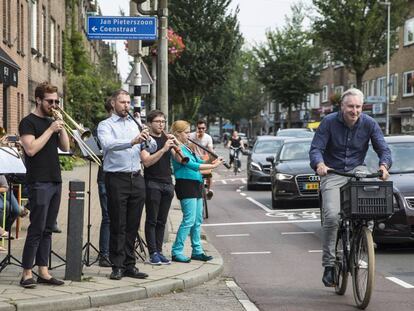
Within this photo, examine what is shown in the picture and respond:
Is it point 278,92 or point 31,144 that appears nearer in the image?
point 31,144

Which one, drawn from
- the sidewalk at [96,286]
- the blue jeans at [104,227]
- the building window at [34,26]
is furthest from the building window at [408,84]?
the blue jeans at [104,227]

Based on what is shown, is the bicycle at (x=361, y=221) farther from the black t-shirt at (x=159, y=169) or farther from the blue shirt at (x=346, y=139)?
the black t-shirt at (x=159, y=169)

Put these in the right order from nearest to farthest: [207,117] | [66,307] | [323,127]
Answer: [66,307] → [323,127] → [207,117]

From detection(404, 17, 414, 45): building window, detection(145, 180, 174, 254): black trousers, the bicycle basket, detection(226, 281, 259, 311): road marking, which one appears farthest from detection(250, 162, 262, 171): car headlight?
detection(404, 17, 414, 45): building window

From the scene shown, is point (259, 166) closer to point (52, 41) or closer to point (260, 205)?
Result: point (260, 205)

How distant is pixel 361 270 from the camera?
7105mm

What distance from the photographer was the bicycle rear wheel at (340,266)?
7500mm

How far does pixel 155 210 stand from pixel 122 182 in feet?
4.24

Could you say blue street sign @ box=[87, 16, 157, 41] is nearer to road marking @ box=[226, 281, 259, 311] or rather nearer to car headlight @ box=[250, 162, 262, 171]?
road marking @ box=[226, 281, 259, 311]

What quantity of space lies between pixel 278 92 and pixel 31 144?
2180 inches

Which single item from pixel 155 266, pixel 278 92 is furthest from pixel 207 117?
pixel 155 266

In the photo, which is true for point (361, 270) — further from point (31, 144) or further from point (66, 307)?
point (31, 144)

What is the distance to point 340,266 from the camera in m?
7.61

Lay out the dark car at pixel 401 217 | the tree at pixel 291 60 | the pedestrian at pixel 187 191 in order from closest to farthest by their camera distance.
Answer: the pedestrian at pixel 187 191
the dark car at pixel 401 217
the tree at pixel 291 60
